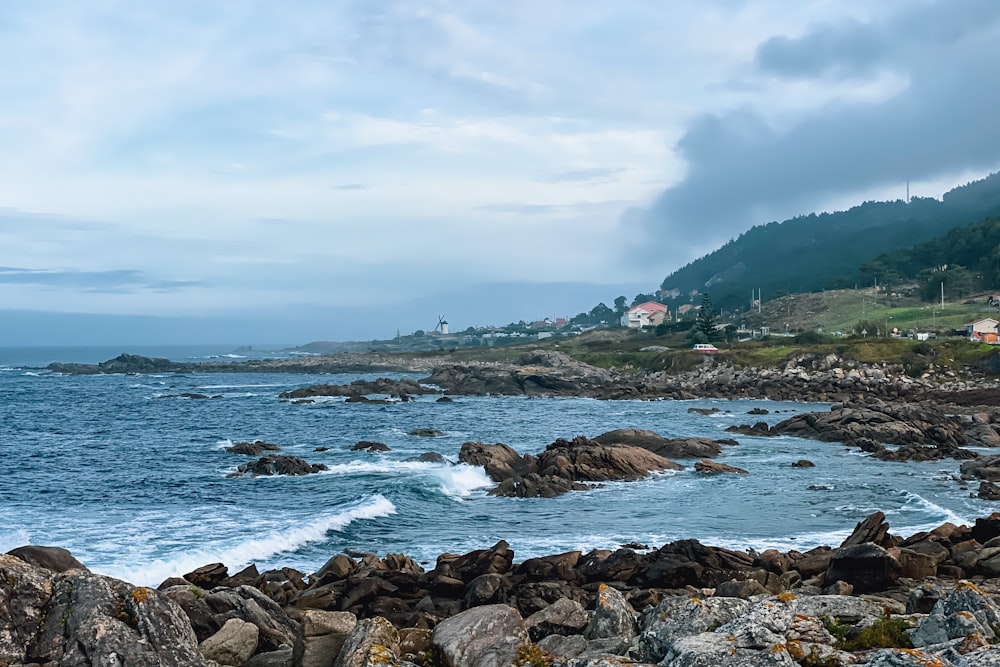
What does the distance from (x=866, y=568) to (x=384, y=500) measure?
857 inches

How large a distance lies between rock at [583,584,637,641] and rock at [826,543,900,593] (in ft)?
23.9

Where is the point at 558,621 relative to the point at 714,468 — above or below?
above

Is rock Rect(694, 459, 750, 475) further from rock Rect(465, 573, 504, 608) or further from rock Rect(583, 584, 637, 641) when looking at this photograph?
rock Rect(583, 584, 637, 641)

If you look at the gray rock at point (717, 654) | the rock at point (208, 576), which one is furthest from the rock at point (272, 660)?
the rock at point (208, 576)

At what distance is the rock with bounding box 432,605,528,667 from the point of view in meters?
11.3

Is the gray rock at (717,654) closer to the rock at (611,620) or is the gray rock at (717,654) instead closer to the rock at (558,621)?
the rock at (611,620)

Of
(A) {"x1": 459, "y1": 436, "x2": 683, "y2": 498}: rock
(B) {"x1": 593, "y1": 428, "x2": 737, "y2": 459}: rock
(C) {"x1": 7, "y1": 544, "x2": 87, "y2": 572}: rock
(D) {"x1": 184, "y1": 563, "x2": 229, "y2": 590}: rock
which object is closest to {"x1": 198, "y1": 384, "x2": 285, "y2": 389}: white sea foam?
(B) {"x1": 593, "y1": 428, "x2": 737, "y2": 459}: rock

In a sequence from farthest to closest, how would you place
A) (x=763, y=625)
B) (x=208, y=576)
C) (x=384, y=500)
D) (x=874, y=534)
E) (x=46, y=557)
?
(x=384, y=500)
(x=874, y=534)
(x=208, y=576)
(x=46, y=557)
(x=763, y=625)

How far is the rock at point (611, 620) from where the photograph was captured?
43.4 ft

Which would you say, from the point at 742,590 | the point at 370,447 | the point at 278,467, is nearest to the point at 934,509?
the point at 742,590

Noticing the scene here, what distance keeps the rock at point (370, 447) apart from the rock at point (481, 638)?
41.5 meters

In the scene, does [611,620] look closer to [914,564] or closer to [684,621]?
[684,621]

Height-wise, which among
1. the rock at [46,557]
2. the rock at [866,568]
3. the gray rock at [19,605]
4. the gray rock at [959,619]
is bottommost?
the rock at [866,568]

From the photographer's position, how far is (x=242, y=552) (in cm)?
2661
